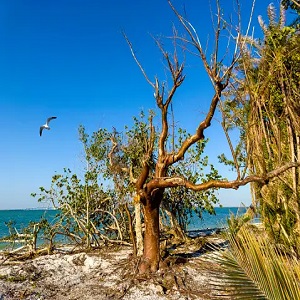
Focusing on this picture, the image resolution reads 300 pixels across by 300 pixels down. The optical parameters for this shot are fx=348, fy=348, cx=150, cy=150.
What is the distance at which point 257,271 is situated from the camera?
6.72 ft

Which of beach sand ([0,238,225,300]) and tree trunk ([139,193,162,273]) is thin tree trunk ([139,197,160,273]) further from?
beach sand ([0,238,225,300])

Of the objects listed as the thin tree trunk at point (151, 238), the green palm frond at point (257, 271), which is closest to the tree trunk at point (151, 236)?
the thin tree trunk at point (151, 238)

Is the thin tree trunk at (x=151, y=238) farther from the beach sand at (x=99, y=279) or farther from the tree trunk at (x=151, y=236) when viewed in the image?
the beach sand at (x=99, y=279)

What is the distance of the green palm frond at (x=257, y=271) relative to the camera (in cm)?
195

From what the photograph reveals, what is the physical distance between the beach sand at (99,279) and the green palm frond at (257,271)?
4.06 meters

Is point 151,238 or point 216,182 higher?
point 216,182

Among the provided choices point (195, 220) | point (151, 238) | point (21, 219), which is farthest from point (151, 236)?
point (21, 219)

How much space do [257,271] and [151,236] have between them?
583cm

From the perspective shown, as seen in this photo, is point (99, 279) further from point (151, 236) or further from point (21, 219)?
point (21, 219)

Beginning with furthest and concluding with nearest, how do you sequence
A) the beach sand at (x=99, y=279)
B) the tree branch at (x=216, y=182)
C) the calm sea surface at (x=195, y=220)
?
the beach sand at (x=99, y=279) < the tree branch at (x=216, y=182) < the calm sea surface at (x=195, y=220)

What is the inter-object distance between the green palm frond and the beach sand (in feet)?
13.3

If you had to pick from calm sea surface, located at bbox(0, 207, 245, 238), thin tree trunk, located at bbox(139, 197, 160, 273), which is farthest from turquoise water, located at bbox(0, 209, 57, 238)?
thin tree trunk, located at bbox(139, 197, 160, 273)

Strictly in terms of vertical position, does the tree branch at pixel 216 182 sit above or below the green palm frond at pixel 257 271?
Answer: above

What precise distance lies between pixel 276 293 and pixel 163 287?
5542 millimetres
